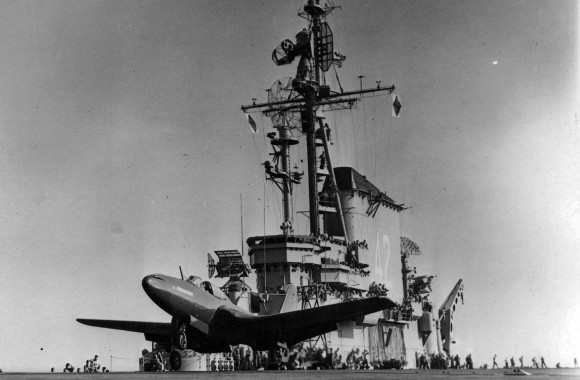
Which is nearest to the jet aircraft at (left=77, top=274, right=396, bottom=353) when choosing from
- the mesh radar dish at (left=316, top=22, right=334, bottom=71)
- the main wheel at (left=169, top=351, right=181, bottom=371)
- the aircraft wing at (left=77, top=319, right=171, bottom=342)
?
the main wheel at (left=169, top=351, right=181, bottom=371)

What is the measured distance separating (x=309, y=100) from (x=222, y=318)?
2574cm

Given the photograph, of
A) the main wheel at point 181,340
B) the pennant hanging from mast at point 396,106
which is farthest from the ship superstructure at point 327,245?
the main wheel at point 181,340

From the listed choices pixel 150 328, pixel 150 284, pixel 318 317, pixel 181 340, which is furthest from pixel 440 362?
pixel 150 284

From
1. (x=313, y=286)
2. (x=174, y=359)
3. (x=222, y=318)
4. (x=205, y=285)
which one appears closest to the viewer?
(x=174, y=359)

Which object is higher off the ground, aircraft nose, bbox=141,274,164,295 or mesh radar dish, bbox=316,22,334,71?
mesh radar dish, bbox=316,22,334,71

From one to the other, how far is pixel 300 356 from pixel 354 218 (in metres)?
22.7

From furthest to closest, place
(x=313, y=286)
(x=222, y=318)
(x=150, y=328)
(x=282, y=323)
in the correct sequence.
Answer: (x=313, y=286) < (x=150, y=328) < (x=282, y=323) < (x=222, y=318)

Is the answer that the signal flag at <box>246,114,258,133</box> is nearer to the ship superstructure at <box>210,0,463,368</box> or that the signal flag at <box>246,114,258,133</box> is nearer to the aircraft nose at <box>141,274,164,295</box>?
the ship superstructure at <box>210,0,463,368</box>

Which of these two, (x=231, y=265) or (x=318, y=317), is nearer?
(x=318, y=317)

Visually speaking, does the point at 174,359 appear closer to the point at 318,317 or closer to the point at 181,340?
the point at 181,340

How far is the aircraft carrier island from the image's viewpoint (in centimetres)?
2391

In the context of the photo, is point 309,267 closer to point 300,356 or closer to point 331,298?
point 331,298

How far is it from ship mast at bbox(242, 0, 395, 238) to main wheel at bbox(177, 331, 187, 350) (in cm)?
2347

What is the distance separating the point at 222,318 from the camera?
2373 centimetres
